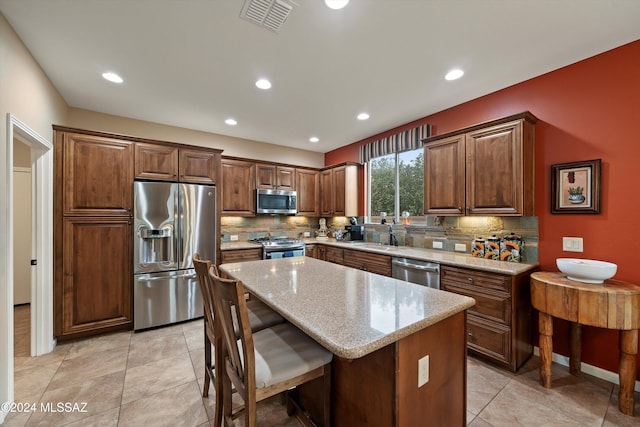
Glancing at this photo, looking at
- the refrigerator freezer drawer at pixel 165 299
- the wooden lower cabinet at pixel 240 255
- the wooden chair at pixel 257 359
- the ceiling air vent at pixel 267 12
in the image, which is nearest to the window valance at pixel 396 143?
the ceiling air vent at pixel 267 12

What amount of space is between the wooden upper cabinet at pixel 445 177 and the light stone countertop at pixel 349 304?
1604mm

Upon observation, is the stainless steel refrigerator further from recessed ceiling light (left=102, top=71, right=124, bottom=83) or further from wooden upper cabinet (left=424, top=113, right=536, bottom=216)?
wooden upper cabinet (left=424, top=113, right=536, bottom=216)

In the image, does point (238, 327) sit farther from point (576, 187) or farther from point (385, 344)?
point (576, 187)

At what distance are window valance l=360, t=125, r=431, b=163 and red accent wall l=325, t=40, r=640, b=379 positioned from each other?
1.09 meters

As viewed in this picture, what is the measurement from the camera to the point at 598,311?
1.83 metres

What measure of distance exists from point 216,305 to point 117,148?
9.05ft

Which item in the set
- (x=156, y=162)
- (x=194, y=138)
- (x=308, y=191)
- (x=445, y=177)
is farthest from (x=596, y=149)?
(x=194, y=138)

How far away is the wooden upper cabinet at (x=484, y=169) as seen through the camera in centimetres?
245

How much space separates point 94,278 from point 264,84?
2871 mm

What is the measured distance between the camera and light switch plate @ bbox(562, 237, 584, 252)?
2314mm

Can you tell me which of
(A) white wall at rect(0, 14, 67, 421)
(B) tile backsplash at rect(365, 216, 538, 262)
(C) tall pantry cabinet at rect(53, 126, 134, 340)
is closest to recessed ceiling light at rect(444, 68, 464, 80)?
(B) tile backsplash at rect(365, 216, 538, 262)

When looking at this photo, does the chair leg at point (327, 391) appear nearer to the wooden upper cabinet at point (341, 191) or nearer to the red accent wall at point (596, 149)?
the red accent wall at point (596, 149)

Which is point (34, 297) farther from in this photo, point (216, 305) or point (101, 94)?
point (216, 305)

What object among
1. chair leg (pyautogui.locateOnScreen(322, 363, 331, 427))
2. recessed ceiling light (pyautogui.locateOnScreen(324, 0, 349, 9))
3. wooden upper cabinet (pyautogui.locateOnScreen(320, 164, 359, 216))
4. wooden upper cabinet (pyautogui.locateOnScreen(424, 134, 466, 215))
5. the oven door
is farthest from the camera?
wooden upper cabinet (pyautogui.locateOnScreen(320, 164, 359, 216))
